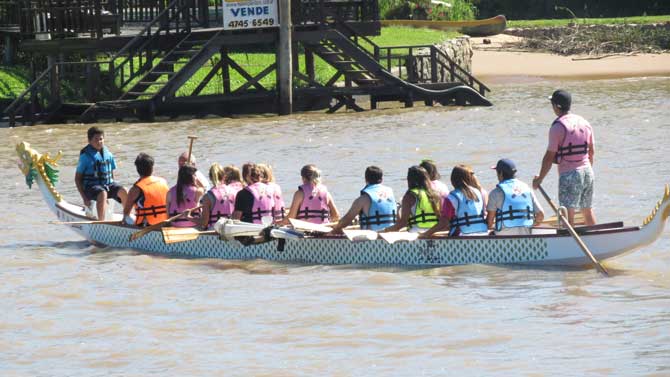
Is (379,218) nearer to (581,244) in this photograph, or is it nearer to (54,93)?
(581,244)

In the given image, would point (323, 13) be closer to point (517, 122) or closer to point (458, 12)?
point (517, 122)

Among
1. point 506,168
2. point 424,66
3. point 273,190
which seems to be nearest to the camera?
point 506,168

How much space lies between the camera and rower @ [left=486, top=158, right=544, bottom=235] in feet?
46.3

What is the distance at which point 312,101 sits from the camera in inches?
1294

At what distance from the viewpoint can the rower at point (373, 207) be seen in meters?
14.9

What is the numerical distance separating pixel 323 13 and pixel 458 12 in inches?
901

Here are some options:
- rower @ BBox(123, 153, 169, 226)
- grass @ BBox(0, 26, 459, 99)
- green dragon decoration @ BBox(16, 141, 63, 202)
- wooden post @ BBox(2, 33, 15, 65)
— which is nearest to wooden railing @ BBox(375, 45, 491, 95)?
grass @ BBox(0, 26, 459, 99)

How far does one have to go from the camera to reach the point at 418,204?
1474cm

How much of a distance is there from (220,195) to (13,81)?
693 inches

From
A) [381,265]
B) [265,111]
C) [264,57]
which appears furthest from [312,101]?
[381,265]

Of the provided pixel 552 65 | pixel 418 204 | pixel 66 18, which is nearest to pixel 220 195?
pixel 418 204

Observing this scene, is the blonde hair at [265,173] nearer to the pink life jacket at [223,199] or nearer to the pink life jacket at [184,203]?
the pink life jacket at [223,199]

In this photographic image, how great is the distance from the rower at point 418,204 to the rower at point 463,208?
23cm

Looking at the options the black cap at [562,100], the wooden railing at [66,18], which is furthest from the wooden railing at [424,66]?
the black cap at [562,100]
